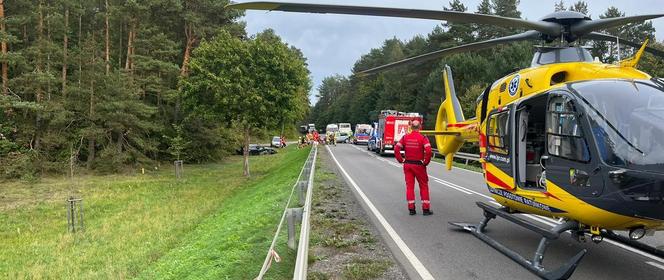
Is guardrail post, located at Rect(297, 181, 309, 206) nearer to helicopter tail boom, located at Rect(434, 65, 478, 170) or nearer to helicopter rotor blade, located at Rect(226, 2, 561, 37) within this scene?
helicopter tail boom, located at Rect(434, 65, 478, 170)

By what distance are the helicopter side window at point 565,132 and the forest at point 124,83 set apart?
66.9ft

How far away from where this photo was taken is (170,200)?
20.6 meters

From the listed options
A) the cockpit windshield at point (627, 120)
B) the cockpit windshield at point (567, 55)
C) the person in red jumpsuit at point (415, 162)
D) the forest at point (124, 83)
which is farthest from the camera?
the forest at point (124, 83)

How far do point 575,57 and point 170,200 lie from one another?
1719 cm

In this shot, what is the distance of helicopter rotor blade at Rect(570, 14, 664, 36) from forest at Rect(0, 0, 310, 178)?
19.6 m

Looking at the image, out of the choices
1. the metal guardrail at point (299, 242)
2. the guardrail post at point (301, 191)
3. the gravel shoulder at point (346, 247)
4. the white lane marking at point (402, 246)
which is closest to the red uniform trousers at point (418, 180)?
the white lane marking at point (402, 246)

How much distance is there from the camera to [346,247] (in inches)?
299

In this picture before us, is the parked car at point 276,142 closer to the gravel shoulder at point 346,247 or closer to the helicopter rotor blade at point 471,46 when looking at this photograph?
the gravel shoulder at point 346,247

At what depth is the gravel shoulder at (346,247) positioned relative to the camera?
20.7 feet

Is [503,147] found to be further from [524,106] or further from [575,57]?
[575,57]

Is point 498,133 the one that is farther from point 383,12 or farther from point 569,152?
point 383,12

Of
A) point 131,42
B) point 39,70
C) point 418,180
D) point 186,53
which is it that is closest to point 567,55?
point 418,180

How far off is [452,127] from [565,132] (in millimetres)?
5441

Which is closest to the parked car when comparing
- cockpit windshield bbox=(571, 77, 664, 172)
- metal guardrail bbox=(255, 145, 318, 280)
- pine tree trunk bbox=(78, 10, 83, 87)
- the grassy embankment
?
pine tree trunk bbox=(78, 10, 83, 87)
